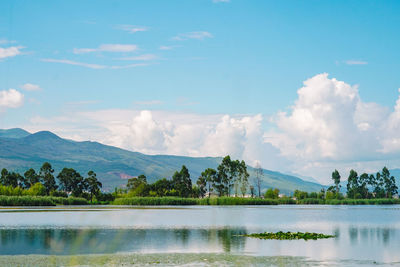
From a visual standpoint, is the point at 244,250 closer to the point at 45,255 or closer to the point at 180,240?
the point at 180,240

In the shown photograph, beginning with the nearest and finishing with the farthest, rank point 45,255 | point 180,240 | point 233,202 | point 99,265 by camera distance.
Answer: point 99,265 < point 45,255 < point 180,240 < point 233,202

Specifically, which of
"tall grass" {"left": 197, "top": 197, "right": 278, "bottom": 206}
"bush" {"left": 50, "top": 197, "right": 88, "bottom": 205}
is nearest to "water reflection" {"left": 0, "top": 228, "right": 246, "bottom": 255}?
"tall grass" {"left": 197, "top": 197, "right": 278, "bottom": 206}

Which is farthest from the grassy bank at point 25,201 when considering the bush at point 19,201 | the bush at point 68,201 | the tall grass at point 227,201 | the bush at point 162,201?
the tall grass at point 227,201

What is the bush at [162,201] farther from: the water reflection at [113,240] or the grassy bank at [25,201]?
the water reflection at [113,240]

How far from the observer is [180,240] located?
5319 cm

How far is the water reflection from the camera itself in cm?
4531

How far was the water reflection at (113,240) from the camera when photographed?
4531 cm

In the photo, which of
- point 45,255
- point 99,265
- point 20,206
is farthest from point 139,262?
point 20,206

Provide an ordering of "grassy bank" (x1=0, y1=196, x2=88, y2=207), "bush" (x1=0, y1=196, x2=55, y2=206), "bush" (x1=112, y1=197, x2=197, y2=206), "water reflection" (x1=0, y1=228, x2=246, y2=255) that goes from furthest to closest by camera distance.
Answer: "bush" (x1=112, y1=197, x2=197, y2=206) < "grassy bank" (x1=0, y1=196, x2=88, y2=207) < "bush" (x1=0, y1=196, x2=55, y2=206) < "water reflection" (x1=0, y1=228, x2=246, y2=255)

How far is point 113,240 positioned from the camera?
173ft

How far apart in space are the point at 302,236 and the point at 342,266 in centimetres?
1928

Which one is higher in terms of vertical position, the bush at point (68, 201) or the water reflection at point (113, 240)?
the bush at point (68, 201)

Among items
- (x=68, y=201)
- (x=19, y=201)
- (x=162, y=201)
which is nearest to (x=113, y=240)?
(x=19, y=201)

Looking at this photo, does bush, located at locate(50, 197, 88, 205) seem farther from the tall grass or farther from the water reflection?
the water reflection
